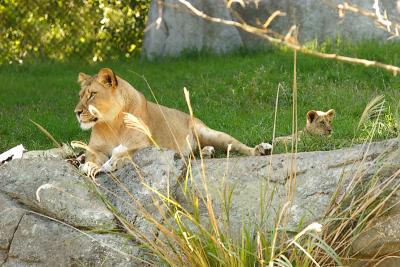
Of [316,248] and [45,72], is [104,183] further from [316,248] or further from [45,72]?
[45,72]

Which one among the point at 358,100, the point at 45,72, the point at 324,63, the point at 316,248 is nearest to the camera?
the point at 316,248

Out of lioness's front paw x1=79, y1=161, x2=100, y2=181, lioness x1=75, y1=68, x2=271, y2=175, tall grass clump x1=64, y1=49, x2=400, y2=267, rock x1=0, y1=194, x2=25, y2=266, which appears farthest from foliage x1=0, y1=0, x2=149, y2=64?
tall grass clump x1=64, y1=49, x2=400, y2=267

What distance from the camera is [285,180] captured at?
516cm

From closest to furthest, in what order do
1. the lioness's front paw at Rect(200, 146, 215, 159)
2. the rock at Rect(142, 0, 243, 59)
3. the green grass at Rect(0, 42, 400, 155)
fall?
the lioness's front paw at Rect(200, 146, 215, 159) < the green grass at Rect(0, 42, 400, 155) < the rock at Rect(142, 0, 243, 59)

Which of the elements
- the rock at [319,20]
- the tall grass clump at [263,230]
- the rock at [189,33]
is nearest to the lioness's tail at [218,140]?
the tall grass clump at [263,230]

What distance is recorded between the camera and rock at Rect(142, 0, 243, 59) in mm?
11812

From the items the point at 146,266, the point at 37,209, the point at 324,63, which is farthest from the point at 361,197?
the point at 324,63

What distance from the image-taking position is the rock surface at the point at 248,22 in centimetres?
1127

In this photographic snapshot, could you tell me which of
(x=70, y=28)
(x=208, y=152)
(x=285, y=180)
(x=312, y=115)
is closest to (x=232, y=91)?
(x=312, y=115)

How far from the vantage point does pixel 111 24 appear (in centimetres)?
1353

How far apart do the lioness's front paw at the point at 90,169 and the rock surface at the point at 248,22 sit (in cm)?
570

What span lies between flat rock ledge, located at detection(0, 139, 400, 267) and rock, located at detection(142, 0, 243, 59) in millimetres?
6552

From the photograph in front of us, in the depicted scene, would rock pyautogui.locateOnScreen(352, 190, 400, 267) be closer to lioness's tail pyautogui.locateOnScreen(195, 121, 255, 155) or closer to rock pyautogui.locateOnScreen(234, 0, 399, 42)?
lioness's tail pyautogui.locateOnScreen(195, 121, 255, 155)

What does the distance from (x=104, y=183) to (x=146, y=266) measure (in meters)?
0.68
